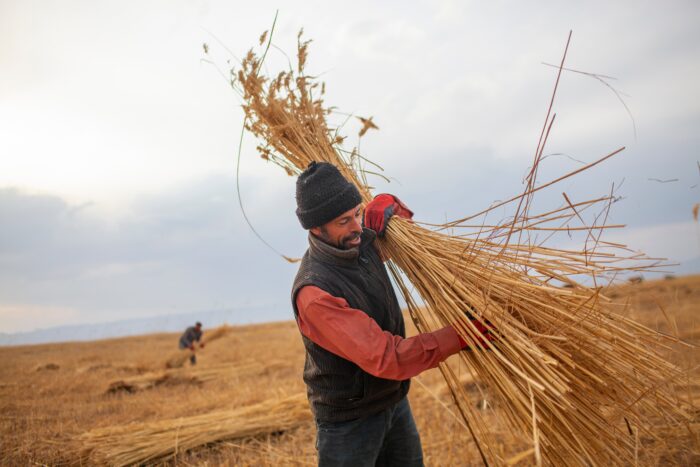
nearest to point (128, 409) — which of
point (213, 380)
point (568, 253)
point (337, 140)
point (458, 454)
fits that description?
point (213, 380)

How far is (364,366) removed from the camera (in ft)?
4.22

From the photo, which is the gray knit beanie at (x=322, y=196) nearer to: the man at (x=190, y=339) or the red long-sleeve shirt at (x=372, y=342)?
the red long-sleeve shirt at (x=372, y=342)

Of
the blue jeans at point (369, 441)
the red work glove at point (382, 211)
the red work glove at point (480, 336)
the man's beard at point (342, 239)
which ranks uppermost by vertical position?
the red work glove at point (382, 211)

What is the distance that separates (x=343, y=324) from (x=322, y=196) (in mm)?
513

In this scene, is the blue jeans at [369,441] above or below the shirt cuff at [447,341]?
below

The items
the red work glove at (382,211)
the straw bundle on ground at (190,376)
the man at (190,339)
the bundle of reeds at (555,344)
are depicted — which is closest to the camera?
the bundle of reeds at (555,344)

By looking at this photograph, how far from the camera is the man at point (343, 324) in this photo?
1378 millimetres

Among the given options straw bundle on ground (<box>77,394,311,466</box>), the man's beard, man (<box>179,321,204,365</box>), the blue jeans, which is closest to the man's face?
the man's beard

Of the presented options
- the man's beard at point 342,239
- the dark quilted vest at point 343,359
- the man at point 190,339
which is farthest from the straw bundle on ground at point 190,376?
the man's beard at point 342,239

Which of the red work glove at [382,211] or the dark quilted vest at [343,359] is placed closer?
the dark quilted vest at [343,359]

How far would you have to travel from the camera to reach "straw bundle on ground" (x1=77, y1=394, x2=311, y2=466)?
279 cm

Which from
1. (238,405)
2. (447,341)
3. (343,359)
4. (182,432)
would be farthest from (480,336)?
(238,405)

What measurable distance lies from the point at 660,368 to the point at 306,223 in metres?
1.27

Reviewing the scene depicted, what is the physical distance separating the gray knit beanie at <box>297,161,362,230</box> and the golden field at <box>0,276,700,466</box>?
2.59 feet
